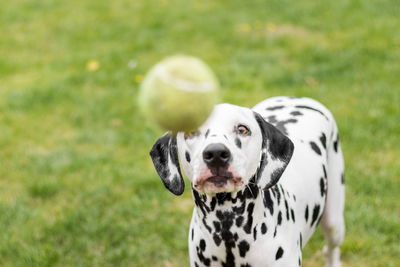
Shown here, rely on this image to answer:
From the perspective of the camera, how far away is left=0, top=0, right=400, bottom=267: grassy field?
4.71m

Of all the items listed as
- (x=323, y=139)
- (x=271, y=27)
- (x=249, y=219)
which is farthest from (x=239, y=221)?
(x=271, y=27)

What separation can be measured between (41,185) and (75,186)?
0.33 m

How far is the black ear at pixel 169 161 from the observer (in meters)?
3.01

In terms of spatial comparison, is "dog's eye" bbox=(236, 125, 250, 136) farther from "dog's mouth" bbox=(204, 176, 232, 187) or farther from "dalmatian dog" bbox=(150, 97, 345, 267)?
"dog's mouth" bbox=(204, 176, 232, 187)


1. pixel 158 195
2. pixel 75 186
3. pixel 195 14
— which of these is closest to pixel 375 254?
pixel 158 195

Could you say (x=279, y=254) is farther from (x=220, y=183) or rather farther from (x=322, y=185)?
(x=322, y=185)

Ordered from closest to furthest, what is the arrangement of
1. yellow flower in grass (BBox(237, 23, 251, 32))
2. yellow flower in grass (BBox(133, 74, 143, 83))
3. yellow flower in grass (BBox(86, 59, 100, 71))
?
yellow flower in grass (BBox(133, 74, 143, 83)), yellow flower in grass (BBox(86, 59, 100, 71)), yellow flower in grass (BBox(237, 23, 251, 32))

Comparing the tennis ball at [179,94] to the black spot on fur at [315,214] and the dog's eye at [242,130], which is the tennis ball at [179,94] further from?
the black spot on fur at [315,214]

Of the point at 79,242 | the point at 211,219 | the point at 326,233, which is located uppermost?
the point at 211,219

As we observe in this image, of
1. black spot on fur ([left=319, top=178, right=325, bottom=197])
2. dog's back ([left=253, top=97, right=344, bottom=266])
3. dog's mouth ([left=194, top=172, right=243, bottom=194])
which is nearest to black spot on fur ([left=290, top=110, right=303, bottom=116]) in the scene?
dog's back ([left=253, top=97, right=344, bottom=266])

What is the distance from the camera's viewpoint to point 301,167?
354 cm

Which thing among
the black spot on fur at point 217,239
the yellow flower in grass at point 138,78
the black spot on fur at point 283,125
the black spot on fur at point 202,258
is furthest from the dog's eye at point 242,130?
the yellow flower in grass at point 138,78

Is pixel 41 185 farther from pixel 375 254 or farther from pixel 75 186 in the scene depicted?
pixel 375 254

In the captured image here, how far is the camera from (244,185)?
274cm
